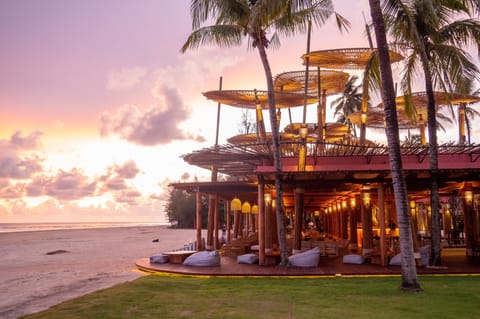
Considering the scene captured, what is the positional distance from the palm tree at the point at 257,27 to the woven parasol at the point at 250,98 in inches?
211

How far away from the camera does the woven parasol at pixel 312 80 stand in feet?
76.0

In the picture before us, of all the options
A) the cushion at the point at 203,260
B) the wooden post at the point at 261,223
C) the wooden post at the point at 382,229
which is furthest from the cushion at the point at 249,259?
the wooden post at the point at 382,229

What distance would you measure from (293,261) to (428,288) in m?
5.34

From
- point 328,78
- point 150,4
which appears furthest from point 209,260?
point 328,78

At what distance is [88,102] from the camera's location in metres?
24.4

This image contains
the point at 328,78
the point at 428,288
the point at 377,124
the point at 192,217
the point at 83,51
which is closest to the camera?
the point at 428,288

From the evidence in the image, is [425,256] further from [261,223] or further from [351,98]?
[351,98]

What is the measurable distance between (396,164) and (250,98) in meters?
13.2

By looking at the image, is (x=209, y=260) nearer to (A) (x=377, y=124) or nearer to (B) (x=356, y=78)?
(A) (x=377, y=124)

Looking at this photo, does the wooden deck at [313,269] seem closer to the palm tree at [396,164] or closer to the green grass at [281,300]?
the green grass at [281,300]

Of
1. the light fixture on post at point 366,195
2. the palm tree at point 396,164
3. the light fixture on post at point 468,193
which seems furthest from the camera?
the light fixture on post at point 468,193

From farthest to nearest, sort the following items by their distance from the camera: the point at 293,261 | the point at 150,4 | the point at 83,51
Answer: the point at 83,51, the point at 150,4, the point at 293,261

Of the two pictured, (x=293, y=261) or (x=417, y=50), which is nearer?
(x=417, y=50)

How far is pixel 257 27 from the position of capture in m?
14.4
